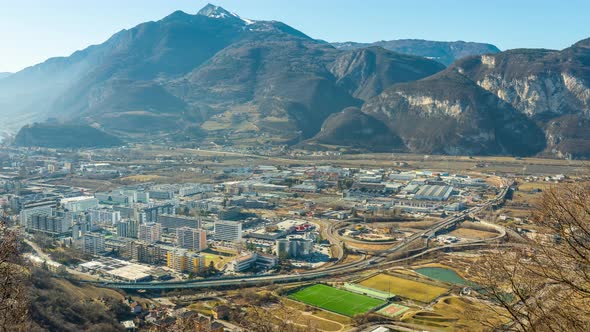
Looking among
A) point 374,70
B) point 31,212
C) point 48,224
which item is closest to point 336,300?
point 48,224

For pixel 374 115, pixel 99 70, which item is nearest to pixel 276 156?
pixel 374 115

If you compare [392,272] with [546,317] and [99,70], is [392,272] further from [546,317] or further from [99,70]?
[99,70]

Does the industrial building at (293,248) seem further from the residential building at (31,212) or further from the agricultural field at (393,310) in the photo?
the residential building at (31,212)

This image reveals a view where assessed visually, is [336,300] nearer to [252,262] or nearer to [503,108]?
[252,262]

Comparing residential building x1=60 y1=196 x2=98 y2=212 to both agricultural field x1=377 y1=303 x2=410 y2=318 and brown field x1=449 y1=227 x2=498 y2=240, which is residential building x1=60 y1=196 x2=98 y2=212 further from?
brown field x1=449 y1=227 x2=498 y2=240

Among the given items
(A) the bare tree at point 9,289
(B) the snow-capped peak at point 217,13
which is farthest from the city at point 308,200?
(B) the snow-capped peak at point 217,13
